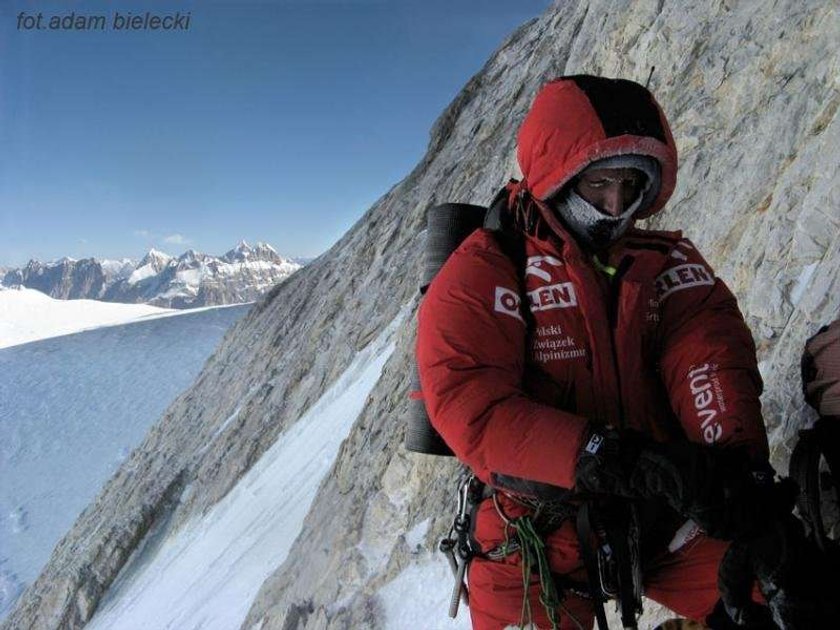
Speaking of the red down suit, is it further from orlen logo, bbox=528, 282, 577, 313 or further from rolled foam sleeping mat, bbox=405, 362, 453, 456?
rolled foam sleeping mat, bbox=405, 362, 453, 456

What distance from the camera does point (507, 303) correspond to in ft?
9.05

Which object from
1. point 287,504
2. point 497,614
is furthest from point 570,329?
point 287,504

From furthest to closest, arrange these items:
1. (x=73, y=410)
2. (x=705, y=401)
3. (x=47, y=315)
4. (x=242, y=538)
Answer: (x=47, y=315) → (x=73, y=410) → (x=242, y=538) → (x=705, y=401)

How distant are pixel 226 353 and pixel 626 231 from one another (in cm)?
3877

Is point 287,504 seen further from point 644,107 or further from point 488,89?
point 488,89

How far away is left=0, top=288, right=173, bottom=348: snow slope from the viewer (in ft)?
524

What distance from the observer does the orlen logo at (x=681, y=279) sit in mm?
3188

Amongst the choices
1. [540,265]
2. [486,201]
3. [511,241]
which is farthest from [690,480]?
[486,201]

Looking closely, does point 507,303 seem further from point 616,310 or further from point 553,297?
point 616,310

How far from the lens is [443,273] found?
9.50 ft

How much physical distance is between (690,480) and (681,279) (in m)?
1.25

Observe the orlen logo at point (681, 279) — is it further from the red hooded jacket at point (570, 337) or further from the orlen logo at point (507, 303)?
the orlen logo at point (507, 303)

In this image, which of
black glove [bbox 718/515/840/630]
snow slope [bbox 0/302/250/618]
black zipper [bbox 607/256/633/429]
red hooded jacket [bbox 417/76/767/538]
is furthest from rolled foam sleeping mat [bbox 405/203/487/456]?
snow slope [bbox 0/302/250/618]

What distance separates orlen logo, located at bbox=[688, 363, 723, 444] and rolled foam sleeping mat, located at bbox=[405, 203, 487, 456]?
4.77 feet
